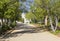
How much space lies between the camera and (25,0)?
30406 millimetres

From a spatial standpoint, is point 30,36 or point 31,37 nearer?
point 31,37

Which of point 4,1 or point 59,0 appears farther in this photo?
point 59,0

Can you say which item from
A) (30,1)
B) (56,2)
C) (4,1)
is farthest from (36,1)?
(4,1)

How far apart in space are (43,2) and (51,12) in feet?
7.57

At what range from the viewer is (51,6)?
3109 cm

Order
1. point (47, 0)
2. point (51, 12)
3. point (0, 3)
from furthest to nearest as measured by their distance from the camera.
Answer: point (51, 12) → point (47, 0) → point (0, 3)

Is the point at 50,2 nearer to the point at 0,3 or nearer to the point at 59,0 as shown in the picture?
the point at 59,0

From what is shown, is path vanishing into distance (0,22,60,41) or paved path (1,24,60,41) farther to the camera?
path vanishing into distance (0,22,60,41)

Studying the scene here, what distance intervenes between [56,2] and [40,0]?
242 cm

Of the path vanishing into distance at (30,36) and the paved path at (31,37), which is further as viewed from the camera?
the path vanishing into distance at (30,36)

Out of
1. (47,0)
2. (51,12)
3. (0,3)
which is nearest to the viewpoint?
(0,3)

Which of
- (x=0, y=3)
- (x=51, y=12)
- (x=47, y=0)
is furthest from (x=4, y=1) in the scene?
(x=51, y=12)

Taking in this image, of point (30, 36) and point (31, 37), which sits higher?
point (31, 37)

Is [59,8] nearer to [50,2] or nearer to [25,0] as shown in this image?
[50,2]
